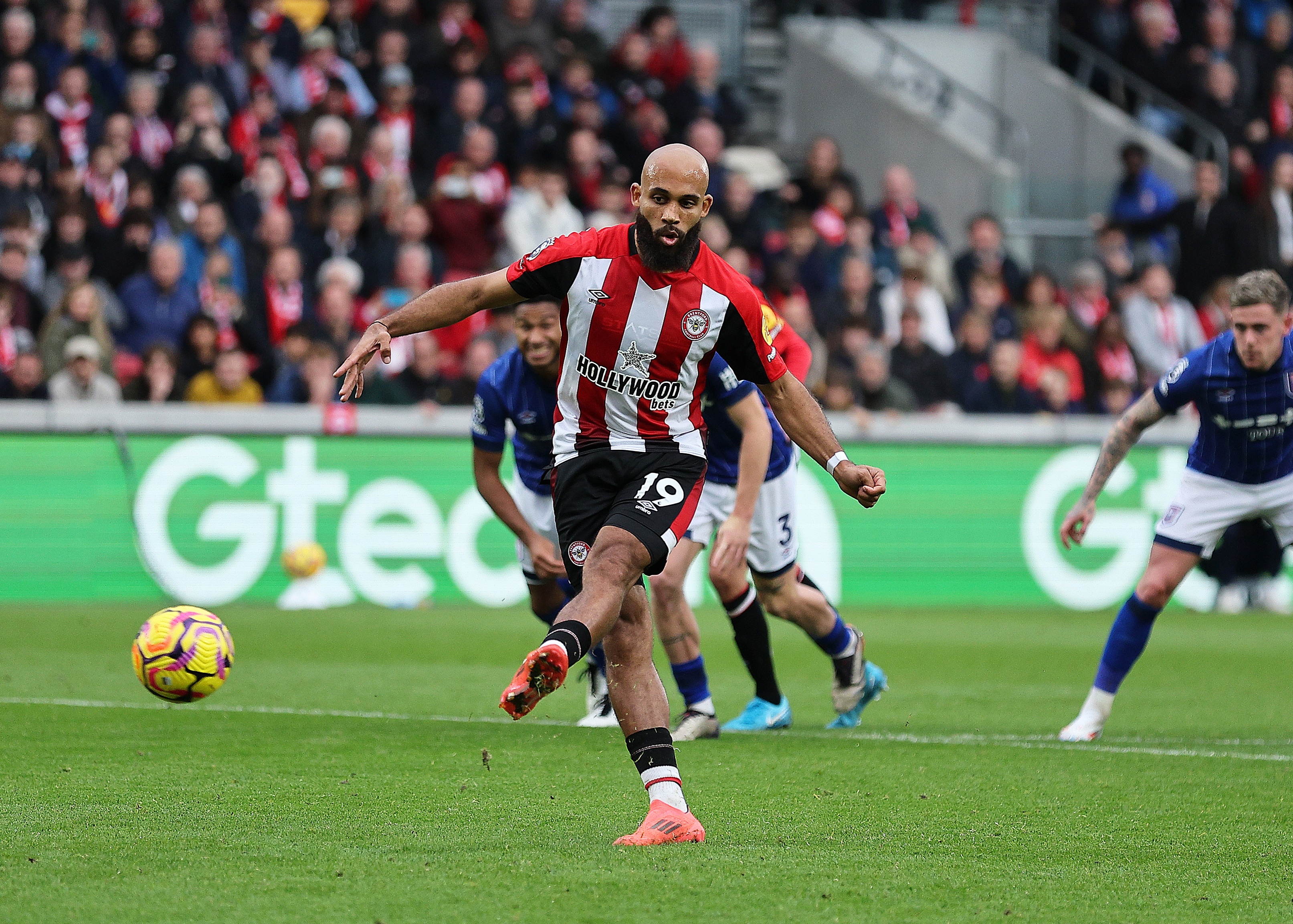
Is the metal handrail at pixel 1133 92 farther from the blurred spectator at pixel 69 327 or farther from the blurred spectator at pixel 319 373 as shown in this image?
the blurred spectator at pixel 69 327

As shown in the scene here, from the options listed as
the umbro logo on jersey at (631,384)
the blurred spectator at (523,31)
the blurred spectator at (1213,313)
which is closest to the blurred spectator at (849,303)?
the blurred spectator at (1213,313)

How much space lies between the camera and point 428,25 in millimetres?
19406

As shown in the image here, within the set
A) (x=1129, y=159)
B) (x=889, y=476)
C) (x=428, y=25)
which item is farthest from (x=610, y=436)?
(x=1129, y=159)

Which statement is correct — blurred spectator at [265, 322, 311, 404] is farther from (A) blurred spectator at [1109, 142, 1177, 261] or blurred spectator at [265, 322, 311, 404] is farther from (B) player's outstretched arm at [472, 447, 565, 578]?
(A) blurred spectator at [1109, 142, 1177, 261]

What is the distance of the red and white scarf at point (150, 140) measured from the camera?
1662 centimetres

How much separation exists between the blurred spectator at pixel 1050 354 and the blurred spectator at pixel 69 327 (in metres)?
9.01

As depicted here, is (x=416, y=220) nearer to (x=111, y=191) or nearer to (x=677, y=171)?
(x=111, y=191)

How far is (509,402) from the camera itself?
27.8ft

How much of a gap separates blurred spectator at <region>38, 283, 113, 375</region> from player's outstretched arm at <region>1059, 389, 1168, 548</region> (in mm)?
9149

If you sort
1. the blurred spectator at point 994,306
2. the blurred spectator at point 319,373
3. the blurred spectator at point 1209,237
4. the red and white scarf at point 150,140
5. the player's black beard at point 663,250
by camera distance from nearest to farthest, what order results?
1. the player's black beard at point 663,250
2. the blurred spectator at point 319,373
3. the red and white scarf at point 150,140
4. the blurred spectator at point 994,306
5. the blurred spectator at point 1209,237

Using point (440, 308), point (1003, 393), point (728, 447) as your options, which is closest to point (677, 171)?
point (440, 308)

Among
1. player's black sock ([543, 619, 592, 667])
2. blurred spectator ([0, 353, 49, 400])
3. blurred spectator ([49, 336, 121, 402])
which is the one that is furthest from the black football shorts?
blurred spectator ([0, 353, 49, 400])

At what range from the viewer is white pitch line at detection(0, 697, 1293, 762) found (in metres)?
8.00

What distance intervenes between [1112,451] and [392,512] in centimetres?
760
